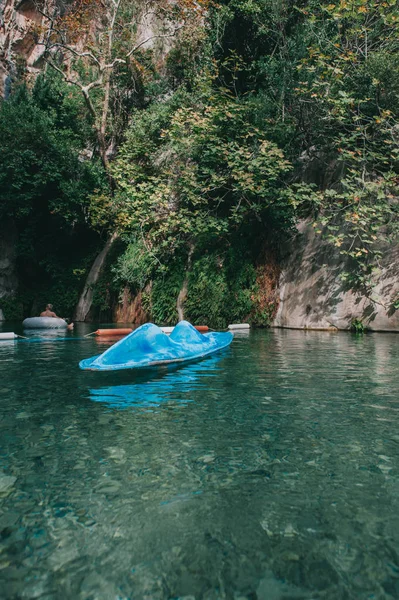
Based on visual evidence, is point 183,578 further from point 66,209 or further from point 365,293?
point 66,209

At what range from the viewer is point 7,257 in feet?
75.5

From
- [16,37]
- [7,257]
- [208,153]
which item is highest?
[16,37]

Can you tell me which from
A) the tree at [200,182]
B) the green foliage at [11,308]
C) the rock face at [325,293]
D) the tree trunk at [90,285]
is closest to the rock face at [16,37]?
the tree at [200,182]

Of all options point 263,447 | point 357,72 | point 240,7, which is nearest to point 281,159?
point 357,72

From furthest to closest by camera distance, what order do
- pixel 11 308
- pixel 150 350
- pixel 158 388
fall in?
pixel 11 308
pixel 150 350
pixel 158 388

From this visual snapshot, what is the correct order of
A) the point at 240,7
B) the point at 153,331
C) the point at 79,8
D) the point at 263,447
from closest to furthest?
the point at 263,447 → the point at 153,331 → the point at 240,7 → the point at 79,8

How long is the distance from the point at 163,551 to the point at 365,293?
39.4ft

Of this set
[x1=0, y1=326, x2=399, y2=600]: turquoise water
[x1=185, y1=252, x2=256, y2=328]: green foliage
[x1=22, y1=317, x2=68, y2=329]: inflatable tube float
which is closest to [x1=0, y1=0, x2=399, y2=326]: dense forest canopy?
[x1=185, y1=252, x2=256, y2=328]: green foliage

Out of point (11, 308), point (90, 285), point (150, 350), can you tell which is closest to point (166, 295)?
point (90, 285)

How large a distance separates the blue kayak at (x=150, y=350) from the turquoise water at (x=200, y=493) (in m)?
0.71

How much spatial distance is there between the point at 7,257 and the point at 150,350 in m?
18.6

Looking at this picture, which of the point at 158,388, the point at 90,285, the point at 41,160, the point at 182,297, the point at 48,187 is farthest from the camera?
the point at 48,187

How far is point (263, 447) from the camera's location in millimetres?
3295

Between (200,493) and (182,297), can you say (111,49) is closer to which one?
(182,297)
